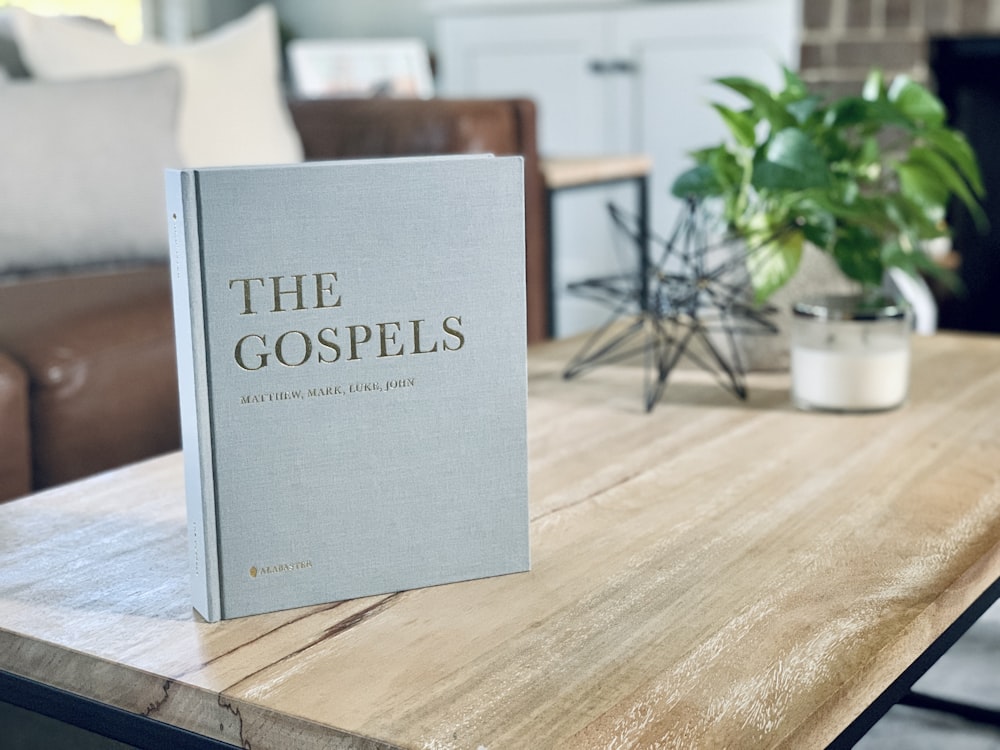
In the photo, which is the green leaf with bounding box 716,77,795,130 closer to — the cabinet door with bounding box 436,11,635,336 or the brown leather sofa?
the brown leather sofa

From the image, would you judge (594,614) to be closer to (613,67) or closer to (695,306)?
(695,306)

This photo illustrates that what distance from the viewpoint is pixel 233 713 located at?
58cm

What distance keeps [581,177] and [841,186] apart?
1404 mm

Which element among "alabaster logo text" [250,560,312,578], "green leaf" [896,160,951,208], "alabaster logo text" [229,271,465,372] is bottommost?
"alabaster logo text" [250,560,312,578]

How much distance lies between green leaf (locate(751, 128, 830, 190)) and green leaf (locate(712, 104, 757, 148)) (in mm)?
114

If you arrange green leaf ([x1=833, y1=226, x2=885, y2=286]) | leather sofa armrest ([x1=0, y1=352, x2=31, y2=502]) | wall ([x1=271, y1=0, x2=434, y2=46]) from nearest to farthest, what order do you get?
1. green leaf ([x1=833, y1=226, x2=885, y2=286])
2. leather sofa armrest ([x1=0, y1=352, x2=31, y2=502])
3. wall ([x1=271, y1=0, x2=434, y2=46])

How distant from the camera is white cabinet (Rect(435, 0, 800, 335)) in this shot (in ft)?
11.4

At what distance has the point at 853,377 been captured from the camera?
1097 millimetres

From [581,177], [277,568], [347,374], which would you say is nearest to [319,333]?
[347,374]

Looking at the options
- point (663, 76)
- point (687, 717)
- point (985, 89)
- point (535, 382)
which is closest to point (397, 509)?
point (687, 717)

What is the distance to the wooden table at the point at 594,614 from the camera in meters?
0.57

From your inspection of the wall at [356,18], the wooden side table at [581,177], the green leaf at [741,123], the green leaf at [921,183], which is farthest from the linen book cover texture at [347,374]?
the wall at [356,18]

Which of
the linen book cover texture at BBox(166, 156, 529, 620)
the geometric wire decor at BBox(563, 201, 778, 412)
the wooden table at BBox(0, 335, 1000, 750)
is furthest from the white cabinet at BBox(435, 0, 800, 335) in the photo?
the linen book cover texture at BBox(166, 156, 529, 620)

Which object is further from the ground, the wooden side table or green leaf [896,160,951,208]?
green leaf [896,160,951,208]
